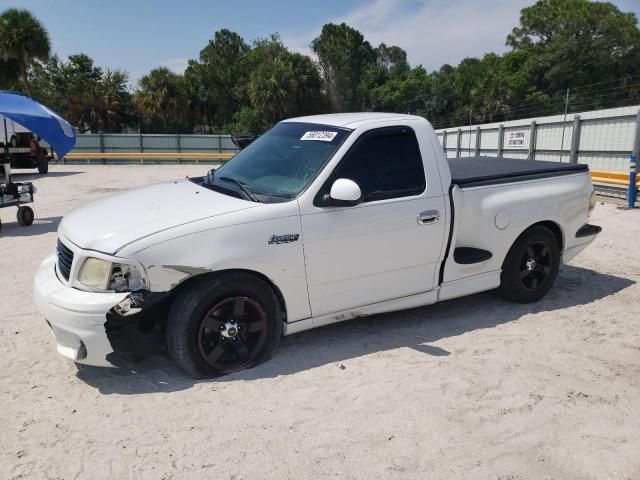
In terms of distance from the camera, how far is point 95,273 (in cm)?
339

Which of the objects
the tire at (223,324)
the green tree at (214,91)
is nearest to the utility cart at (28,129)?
the tire at (223,324)

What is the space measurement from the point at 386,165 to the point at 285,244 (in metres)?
1.16

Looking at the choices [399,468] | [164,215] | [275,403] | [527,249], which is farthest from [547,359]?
[164,215]

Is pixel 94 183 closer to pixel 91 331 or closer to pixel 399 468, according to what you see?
pixel 91 331

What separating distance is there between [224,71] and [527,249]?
1969 inches

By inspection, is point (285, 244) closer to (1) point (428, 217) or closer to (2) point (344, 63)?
(1) point (428, 217)

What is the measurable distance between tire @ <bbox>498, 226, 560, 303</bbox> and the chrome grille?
387 centimetres

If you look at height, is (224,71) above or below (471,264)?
above

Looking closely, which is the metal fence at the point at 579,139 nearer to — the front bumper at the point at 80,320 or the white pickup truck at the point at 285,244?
the white pickup truck at the point at 285,244

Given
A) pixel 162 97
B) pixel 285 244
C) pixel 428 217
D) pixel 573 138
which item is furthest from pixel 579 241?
pixel 162 97

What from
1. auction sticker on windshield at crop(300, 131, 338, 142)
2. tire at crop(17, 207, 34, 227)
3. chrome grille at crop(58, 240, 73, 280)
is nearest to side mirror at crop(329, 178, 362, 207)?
auction sticker on windshield at crop(300, 131, 338, 142)

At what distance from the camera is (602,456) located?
9.41 feet

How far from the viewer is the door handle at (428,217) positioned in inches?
166

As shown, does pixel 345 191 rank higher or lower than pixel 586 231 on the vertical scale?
higher
